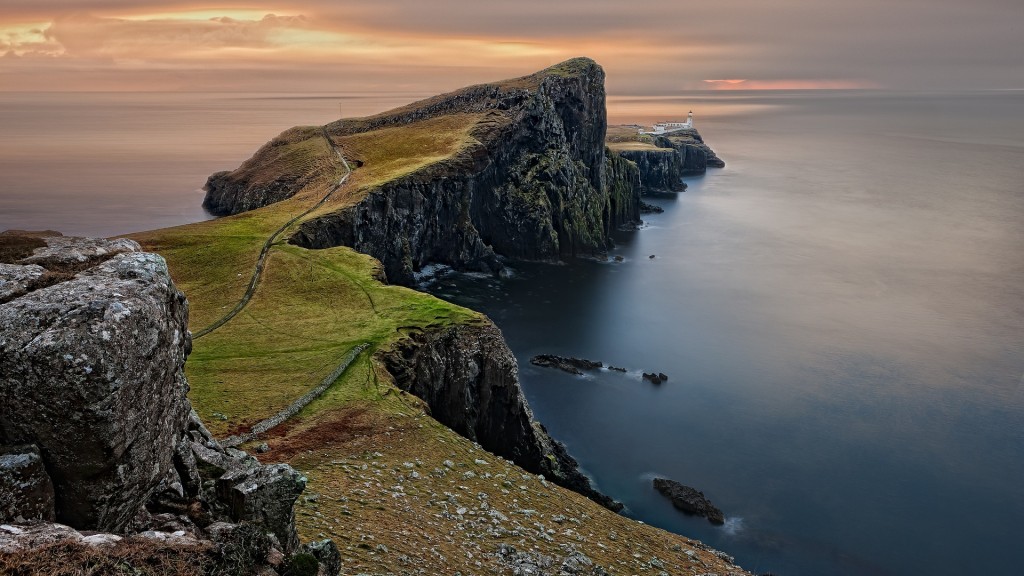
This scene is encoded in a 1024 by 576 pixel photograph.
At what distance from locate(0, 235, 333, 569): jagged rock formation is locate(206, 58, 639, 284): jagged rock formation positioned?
310 feet

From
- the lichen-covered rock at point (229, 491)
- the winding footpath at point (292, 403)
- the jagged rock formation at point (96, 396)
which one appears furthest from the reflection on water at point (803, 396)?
the jagged rock formation at point (96, 396)

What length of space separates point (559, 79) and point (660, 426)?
392 feet

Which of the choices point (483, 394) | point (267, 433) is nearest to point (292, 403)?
point (267, 433)

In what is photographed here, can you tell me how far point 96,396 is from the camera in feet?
53.1

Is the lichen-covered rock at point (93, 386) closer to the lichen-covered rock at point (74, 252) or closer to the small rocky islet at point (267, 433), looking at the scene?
the small rocky islet at point (267, 433)

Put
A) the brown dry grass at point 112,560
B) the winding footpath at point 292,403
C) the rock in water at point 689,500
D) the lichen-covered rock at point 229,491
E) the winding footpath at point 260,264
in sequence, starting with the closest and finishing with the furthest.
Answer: the brown dry grass at point 112,560
the lichen-covered rock at point 229,491
the winding footpath at point 292,403
the rock in water at point 689,500
the winding footpath at point 260,264

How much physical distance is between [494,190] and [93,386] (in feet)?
493

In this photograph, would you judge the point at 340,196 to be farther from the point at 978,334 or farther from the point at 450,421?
the point at 978,334

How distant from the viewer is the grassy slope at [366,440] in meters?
32.7

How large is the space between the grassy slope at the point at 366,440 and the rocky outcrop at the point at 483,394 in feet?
8.93

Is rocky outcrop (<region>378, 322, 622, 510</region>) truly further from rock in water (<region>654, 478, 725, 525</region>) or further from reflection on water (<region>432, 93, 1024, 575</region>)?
reflection on water (<region>432, 93, 1024, 575</region>)

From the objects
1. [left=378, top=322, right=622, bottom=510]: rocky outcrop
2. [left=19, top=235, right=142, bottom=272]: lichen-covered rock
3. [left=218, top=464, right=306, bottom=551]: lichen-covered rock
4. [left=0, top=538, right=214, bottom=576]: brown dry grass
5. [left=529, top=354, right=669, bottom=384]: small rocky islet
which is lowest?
[left=529, top=354, right=669, bottom=384]: small rocky islet

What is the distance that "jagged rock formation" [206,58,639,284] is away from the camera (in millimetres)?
133750

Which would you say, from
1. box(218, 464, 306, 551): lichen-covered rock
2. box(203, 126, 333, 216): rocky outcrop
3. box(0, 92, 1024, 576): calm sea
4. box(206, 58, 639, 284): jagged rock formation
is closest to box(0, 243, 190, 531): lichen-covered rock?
box(218, 464, 306, 551): lichen-covered rock
